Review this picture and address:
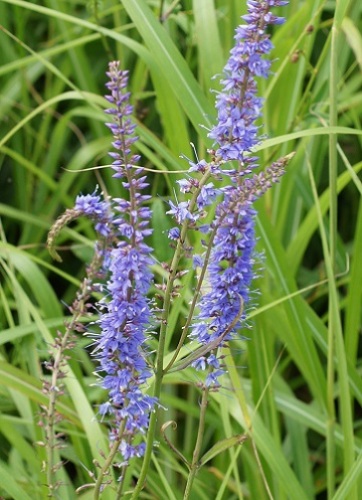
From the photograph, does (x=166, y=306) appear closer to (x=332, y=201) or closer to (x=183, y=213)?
(x=183, y=213)

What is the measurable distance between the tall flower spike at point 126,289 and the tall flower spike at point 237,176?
5.4 inches

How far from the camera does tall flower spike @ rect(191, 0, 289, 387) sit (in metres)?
1.33

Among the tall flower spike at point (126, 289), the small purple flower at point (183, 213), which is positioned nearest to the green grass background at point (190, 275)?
the tall flower spike at point (126, 289)

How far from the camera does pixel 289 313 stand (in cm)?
223

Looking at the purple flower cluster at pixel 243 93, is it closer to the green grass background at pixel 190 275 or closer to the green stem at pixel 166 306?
the green stem at pixel 166 306

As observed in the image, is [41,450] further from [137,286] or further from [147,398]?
[137,286]

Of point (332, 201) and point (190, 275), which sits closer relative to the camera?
point (190, 275)

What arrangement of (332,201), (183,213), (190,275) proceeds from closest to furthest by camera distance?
(183,213) → (190,275) → (332,201)

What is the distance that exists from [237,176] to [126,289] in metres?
0.27

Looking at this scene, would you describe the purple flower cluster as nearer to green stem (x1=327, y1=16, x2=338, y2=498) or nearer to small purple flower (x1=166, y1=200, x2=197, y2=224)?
small purple flower (x1=166, y1=200, x2=197, y2=224)

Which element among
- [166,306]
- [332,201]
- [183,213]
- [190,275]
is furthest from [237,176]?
[332,201]

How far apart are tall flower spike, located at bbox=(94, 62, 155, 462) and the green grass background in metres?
0.14

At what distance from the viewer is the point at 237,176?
138 centimetres

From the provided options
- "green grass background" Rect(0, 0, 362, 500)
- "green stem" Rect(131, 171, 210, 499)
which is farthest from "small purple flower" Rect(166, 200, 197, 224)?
"green grass background" Rect(0, 0, 362, 500)
